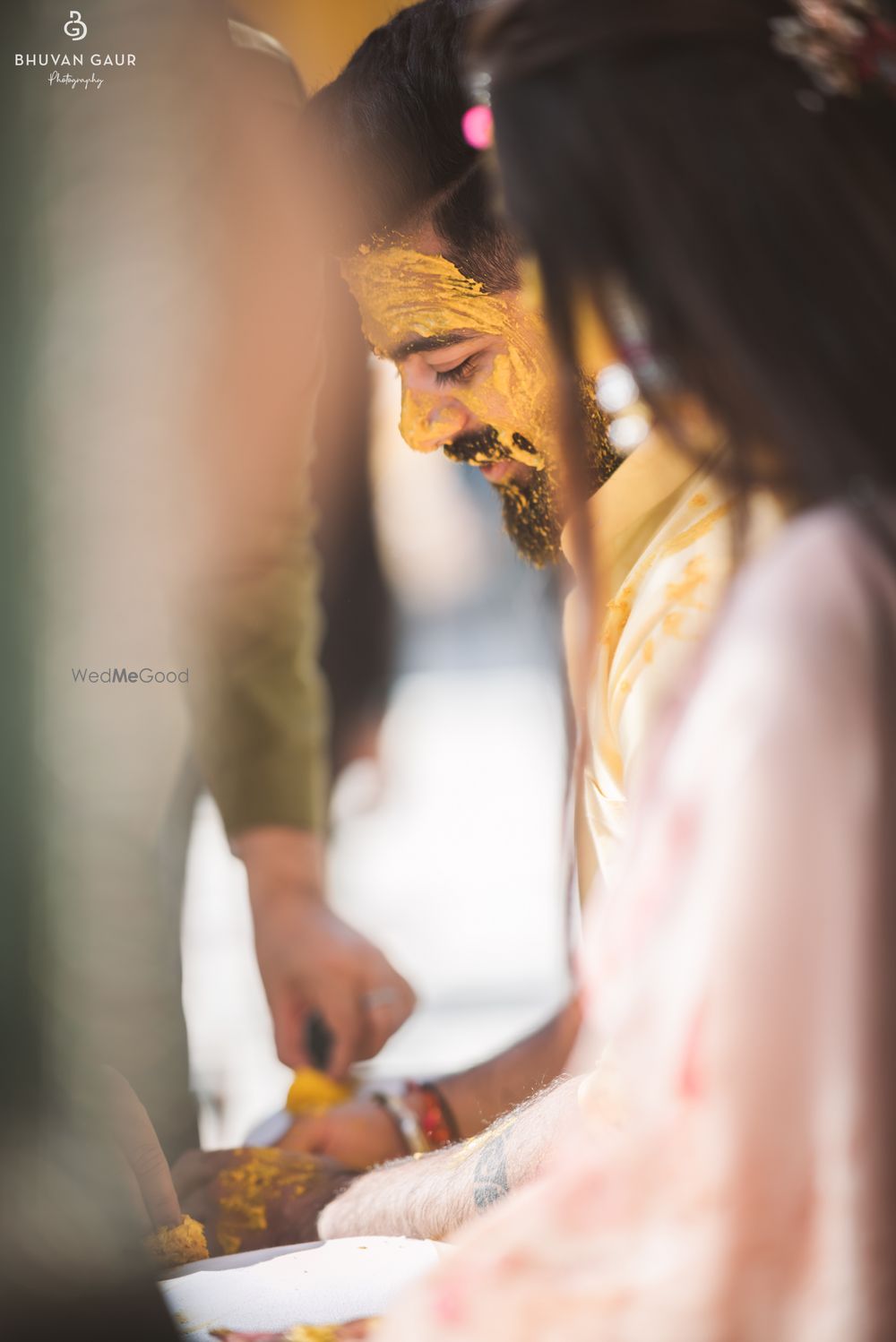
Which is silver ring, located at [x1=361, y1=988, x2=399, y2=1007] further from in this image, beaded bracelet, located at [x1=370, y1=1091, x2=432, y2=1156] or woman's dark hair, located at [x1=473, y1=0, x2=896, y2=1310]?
woman's dark hair, located at [x1=473, y1=0, x2=896, y2=1310]

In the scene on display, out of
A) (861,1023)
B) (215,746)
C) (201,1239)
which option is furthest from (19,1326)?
(861,1023)

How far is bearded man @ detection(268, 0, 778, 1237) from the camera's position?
96 centimetres

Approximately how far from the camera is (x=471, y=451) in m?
1.36

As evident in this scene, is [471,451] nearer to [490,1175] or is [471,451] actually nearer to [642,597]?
[642,597]

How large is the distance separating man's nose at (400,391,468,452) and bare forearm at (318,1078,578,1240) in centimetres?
66

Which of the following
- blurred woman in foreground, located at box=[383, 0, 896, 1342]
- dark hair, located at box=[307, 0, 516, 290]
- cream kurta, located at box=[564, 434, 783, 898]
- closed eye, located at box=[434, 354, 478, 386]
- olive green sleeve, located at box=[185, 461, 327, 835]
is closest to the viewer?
blurred woman in foreground, located at box=[383, 0, 896, 1342]

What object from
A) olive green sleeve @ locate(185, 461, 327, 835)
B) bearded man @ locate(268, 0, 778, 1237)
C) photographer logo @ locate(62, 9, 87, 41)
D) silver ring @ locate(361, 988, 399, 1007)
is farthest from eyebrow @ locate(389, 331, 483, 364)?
silver ring @ locate(361, 988, 399, 1007)

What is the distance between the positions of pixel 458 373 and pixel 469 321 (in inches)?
2.2

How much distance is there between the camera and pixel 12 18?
145 centimetres

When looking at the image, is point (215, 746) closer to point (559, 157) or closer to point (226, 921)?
point (226, 921)

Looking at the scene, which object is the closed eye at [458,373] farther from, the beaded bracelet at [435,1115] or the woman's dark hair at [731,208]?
the beaded bracelet at [435,1115]

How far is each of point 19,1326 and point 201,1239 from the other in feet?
0.82

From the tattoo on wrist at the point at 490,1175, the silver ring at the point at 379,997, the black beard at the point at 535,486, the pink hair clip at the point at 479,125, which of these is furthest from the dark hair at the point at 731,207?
the silver ring at the point at 379,997

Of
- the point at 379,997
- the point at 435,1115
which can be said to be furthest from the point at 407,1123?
the point at 379,997
